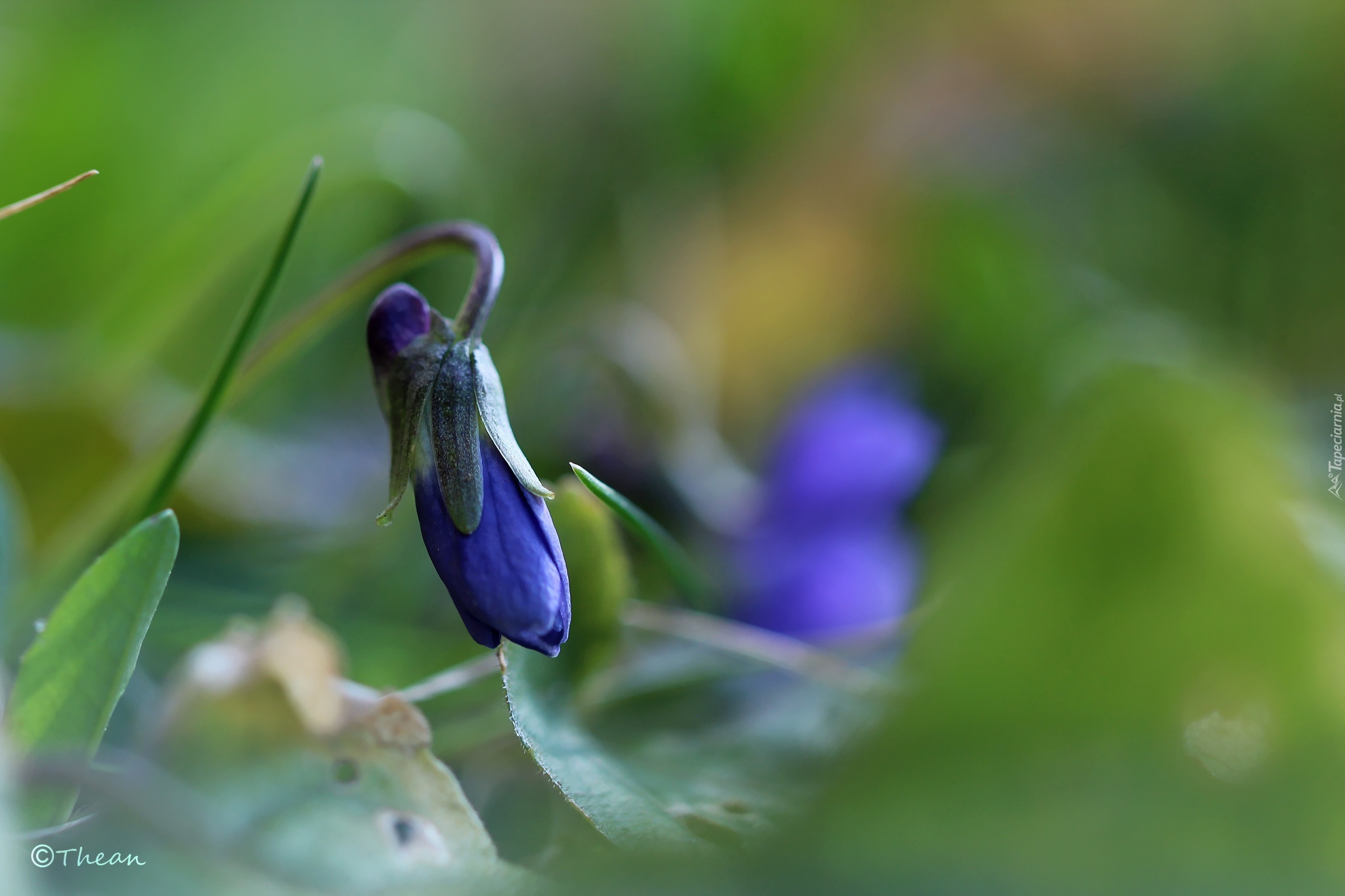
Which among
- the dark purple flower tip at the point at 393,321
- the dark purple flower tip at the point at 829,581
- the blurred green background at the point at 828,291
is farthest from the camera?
the dark purple flower tip at the point at 829,581

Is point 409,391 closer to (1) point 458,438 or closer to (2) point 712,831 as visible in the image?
(1) point 458,438

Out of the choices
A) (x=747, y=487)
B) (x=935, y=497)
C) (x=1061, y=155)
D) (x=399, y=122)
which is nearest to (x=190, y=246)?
(x=399, y=122)

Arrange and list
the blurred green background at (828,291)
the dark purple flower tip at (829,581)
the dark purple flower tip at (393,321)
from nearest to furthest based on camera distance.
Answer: the blurred green background at (828,291) → the dark purple flower tip at (393,321) → the dark purple flower tip at (829,581)

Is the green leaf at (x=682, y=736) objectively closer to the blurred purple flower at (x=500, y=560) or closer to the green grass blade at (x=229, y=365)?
the blurred purple flower at (x=500, y=560)

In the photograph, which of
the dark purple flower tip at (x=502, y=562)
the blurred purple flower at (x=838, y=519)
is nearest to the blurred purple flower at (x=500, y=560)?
the dark purple flower tip at (x=502, y=562)

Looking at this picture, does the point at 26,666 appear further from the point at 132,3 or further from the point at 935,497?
the point at 132,3
